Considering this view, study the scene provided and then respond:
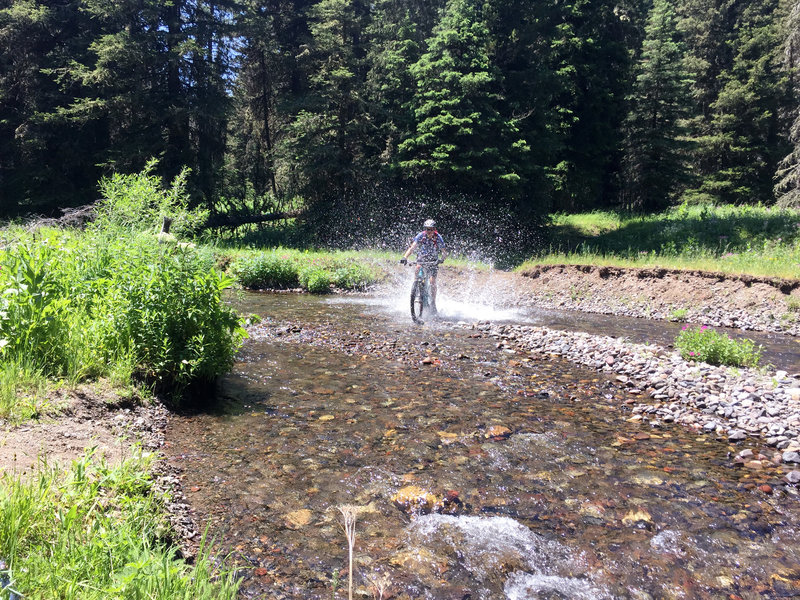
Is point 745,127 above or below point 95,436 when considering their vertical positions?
above

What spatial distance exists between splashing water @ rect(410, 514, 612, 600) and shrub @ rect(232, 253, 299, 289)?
17.4m

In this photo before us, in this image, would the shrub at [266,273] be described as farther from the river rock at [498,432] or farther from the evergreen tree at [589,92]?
the evergreen tree at [589,92]

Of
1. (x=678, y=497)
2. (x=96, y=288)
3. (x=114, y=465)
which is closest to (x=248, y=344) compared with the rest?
(x=96, y=288)

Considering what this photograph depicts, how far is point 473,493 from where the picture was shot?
4.77 m

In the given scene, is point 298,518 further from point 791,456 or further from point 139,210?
point 139,210

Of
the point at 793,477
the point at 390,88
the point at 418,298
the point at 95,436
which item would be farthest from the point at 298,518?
the point at 390,88

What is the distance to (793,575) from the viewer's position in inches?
147

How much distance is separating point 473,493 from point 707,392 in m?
4.77

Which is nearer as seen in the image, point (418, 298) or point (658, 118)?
point (418, 298)

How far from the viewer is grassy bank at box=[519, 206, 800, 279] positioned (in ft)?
60.1

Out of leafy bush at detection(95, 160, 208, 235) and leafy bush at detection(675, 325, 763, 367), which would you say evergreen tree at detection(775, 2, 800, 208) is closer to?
leafy bush at detection(675, 325, 763, 367)

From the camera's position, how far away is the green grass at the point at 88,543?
250cm

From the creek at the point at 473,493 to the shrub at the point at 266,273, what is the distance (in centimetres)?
1273

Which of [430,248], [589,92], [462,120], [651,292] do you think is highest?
[589,92]
